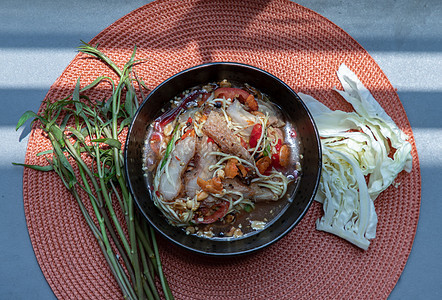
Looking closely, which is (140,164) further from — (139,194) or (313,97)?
(313,97)

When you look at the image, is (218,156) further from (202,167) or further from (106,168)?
(106,168)

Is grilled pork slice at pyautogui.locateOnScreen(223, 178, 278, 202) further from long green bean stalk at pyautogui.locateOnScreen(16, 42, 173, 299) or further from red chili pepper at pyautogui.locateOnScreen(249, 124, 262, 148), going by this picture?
long green bean stalk at pyautogui.locateOnScreen(16, 42, 173, 299)

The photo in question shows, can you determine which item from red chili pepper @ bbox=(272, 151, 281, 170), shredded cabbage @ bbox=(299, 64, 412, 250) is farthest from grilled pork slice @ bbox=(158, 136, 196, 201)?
shredded cabbage @ bbox=(299, 64, 412, 250)

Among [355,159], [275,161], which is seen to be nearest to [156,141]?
[275,161]

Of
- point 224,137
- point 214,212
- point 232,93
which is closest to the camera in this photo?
point 224,137

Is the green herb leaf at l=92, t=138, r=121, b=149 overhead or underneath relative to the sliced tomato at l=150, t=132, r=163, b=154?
underneath

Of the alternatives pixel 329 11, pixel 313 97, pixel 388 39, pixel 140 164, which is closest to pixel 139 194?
pixel 140 164
